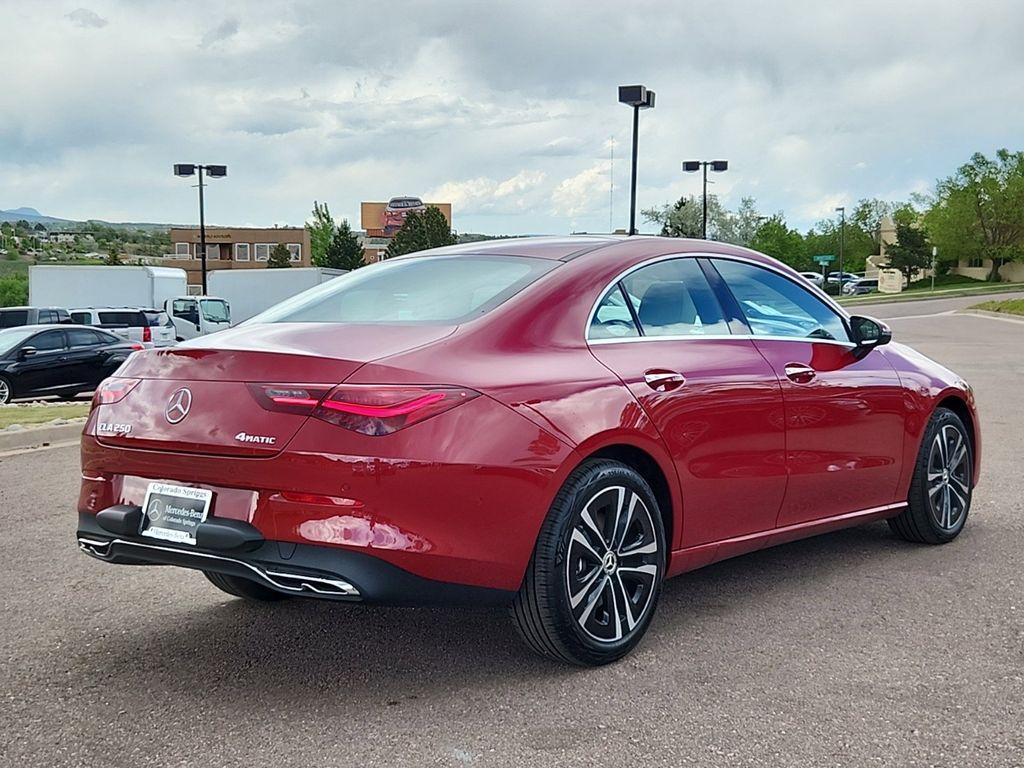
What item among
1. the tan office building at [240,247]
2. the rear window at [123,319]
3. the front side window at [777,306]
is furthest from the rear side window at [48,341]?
the tan office building at [240,247]

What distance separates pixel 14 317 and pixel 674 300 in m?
25.5

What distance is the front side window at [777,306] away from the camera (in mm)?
5211

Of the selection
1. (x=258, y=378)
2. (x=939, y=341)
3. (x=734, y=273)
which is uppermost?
(x=734, y=273)

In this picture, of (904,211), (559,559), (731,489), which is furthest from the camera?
(904,211)

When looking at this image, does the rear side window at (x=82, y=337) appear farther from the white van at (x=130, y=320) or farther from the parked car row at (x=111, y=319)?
the white van at (x=130, y=320)

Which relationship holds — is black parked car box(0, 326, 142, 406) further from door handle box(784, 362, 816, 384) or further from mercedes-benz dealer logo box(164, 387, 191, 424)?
mercedes-benz dealer logo box(164, 387, 191, 424)

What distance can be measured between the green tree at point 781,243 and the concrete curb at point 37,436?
7747 centimetres

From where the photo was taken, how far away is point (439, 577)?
3.76 metres

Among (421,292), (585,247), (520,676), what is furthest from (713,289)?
(520,676)

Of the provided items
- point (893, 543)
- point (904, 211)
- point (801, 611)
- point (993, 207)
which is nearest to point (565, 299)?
point (801, 611)

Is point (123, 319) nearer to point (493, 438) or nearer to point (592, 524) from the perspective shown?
point (592, 524)

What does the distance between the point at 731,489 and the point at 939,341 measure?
23.7 metres

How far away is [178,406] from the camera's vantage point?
12.9 feet

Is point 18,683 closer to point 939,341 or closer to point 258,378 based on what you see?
point 258,378
